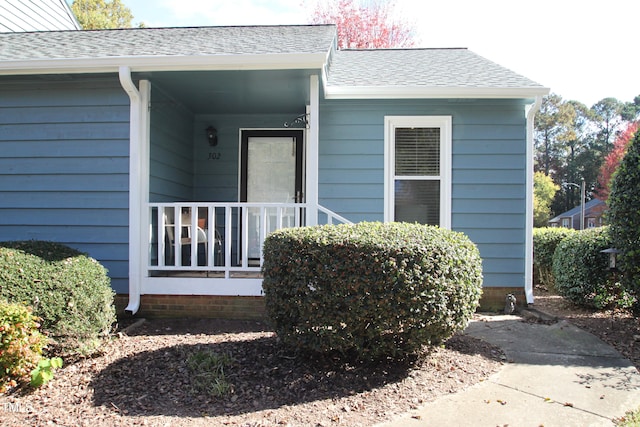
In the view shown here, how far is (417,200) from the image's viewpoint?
595cm

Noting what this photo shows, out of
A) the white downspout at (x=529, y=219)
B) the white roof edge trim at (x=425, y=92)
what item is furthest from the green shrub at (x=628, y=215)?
the white roof edge trim at (x=425, y=92)

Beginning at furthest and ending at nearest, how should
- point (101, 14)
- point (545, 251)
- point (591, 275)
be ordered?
Answer: point (101, 14) → point (545, 251) → point (591, 275)

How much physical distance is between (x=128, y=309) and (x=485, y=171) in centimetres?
457

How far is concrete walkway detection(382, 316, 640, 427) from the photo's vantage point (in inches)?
116

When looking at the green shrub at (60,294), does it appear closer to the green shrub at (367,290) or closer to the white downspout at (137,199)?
the white downspout at (137,199)

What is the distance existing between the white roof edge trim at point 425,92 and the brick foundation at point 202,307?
8.83 feet

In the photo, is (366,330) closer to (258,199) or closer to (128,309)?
(128,309)

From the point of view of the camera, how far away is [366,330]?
11.0 ft

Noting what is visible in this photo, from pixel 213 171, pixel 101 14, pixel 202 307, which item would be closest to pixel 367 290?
pixel 202 307

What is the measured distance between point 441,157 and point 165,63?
3.46m

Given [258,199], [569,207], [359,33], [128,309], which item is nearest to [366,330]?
[128,309]

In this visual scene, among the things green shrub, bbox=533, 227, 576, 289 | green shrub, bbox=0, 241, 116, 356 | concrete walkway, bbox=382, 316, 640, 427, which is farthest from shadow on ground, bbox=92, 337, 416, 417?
green shrub, bbox=533, 227, 576, 289

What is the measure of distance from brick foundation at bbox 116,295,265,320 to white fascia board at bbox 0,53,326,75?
249 centimetres

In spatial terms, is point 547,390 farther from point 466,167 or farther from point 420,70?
point 420,70
